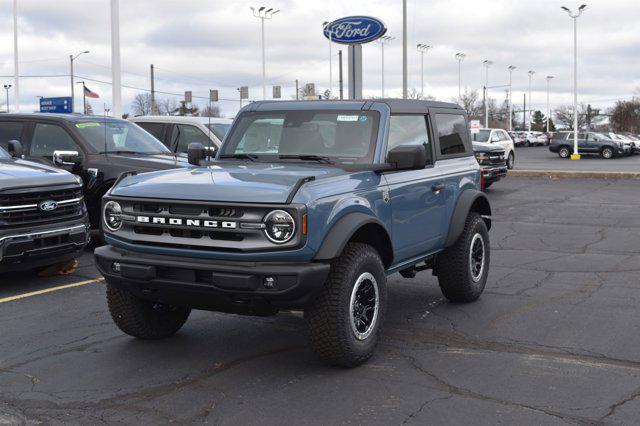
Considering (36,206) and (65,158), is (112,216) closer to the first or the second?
(36,206)

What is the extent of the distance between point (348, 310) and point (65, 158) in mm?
5985

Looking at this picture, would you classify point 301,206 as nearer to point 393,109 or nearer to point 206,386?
point 206,386

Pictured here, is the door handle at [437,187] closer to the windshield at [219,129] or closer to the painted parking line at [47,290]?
the painted parking line at [47,290]

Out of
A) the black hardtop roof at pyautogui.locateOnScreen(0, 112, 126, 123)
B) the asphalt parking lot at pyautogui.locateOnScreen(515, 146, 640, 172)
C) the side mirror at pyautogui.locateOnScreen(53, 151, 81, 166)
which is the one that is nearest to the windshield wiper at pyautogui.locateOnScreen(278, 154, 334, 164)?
the side mirror at pyautogui.locateOnScreen(53, 151, 81, 166)

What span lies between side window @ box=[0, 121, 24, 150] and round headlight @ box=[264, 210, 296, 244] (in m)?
7.20

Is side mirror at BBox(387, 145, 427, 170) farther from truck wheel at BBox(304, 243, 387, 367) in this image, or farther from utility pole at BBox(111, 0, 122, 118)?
utility pole at BBox(111, 0, 122, 118)

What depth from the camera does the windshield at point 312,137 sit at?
5.88 m

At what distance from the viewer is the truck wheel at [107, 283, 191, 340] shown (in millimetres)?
5566

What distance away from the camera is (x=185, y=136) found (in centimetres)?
1365

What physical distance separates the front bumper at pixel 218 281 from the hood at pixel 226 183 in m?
0.42

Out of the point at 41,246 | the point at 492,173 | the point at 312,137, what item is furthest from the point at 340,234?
the point at 492,173

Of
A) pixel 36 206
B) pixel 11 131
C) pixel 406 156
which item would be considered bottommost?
pixel 36 206

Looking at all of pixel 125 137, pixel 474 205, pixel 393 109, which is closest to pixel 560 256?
pixel 474 205

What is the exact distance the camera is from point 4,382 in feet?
16.1
